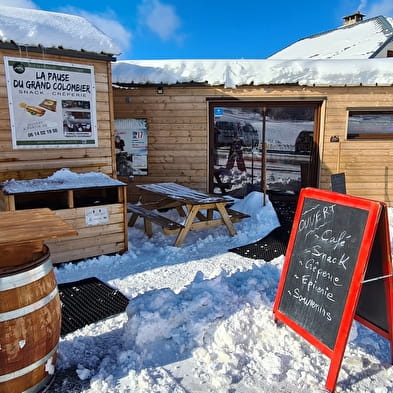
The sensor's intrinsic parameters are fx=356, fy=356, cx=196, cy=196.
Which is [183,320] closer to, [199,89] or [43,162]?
[43,162]

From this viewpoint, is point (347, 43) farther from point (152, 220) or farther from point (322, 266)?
point (322, 266)

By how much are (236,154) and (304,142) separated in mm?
1590

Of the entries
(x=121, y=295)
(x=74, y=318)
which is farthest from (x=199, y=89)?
(x=74, y=318)

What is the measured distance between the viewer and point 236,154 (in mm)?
8344

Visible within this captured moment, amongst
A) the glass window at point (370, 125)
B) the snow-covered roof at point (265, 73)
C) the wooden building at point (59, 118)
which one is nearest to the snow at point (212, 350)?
the wooden building at point (59, 118)

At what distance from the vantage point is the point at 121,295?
386 centimetres

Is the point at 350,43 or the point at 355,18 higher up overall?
the point at 355,18

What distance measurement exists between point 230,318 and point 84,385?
1180mm

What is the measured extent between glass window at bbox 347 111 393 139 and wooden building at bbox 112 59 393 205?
0.02m

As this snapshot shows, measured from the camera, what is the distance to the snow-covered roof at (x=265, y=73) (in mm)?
7473

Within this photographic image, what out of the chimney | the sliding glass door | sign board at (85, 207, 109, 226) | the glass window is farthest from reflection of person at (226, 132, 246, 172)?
the chimney

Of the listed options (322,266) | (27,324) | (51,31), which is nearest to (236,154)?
(51,31)

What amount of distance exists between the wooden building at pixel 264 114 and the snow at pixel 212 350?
4.66 meters

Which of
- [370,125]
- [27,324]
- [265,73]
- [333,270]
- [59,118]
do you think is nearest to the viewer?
[27,324]
